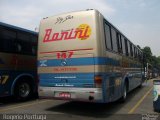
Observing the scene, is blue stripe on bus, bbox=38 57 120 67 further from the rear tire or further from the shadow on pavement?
the rear tire

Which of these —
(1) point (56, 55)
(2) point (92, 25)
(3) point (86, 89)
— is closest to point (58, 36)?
(1) point (56, 55)

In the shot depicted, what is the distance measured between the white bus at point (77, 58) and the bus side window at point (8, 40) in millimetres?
1958

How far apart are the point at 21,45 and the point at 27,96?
2369 millimetres

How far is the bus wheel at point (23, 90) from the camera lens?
11.8 meters

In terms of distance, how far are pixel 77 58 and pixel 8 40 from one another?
12.4 feet

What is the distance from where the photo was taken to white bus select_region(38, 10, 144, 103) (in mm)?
8688

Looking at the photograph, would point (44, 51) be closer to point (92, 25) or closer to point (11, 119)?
point (92, 25)

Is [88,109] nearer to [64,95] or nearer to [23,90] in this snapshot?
[64,95]

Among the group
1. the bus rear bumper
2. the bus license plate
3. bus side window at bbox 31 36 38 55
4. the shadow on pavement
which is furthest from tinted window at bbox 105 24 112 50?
bus side window at bbox 31 36 38 55

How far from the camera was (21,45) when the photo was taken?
39.5 feet

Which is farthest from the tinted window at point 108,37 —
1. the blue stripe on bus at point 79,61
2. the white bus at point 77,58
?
the blue stripe on bus at point 79,61

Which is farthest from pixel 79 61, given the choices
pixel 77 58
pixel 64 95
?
pixel 64 95

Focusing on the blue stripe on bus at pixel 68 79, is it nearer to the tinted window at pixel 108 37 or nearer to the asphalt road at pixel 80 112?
the asphalt road at pixel 80 112

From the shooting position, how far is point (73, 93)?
8.90 meters
